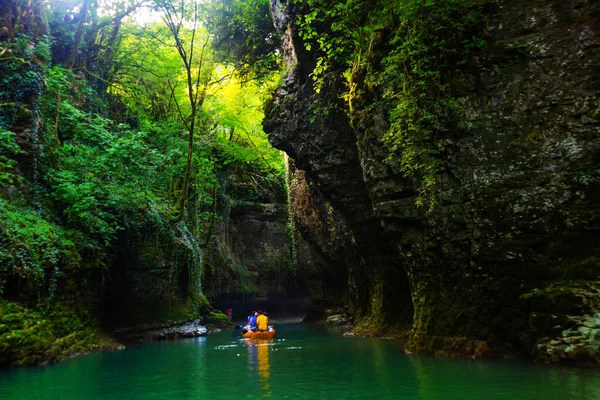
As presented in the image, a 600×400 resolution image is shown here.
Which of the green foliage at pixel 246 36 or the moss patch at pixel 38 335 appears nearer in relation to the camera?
the moss patch at pixel 38 335

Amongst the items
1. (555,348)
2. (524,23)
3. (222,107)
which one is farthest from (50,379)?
(222,107)

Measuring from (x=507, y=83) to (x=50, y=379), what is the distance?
10.2 m

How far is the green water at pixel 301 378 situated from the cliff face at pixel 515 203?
742 millimetres

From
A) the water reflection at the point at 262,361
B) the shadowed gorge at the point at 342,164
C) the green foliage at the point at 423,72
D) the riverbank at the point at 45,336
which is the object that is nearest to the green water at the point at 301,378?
the water reflection at the point at 262,361

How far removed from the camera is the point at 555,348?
7.02 meters

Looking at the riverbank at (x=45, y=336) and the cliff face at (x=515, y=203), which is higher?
the cliff face at (x=515, y=203)

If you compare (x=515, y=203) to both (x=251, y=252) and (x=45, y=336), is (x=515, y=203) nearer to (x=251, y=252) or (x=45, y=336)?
(x=45, y=336)

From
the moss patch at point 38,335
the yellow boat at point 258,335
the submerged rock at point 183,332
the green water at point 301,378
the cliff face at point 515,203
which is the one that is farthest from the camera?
the submerged rock at point 183,332

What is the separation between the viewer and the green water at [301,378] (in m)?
5.91

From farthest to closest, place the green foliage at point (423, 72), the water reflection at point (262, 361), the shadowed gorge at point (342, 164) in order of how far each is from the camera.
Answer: the green foliage at point (423, 72) < the shadowed gorge at point (342, 164) < the water reflection at point (262, 361)

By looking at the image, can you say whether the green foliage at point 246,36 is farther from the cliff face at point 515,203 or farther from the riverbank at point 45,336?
the riverbank at point 45,336

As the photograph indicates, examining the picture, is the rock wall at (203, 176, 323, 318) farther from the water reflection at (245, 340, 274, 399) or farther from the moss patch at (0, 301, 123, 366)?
the moss patch at (0, 301, 123, 366)

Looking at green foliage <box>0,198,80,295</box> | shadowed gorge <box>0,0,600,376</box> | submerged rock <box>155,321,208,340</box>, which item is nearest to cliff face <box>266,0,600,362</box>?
shadowed gorge <box>0,0,600,376</box>

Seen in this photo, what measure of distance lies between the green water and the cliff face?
2.43ft
